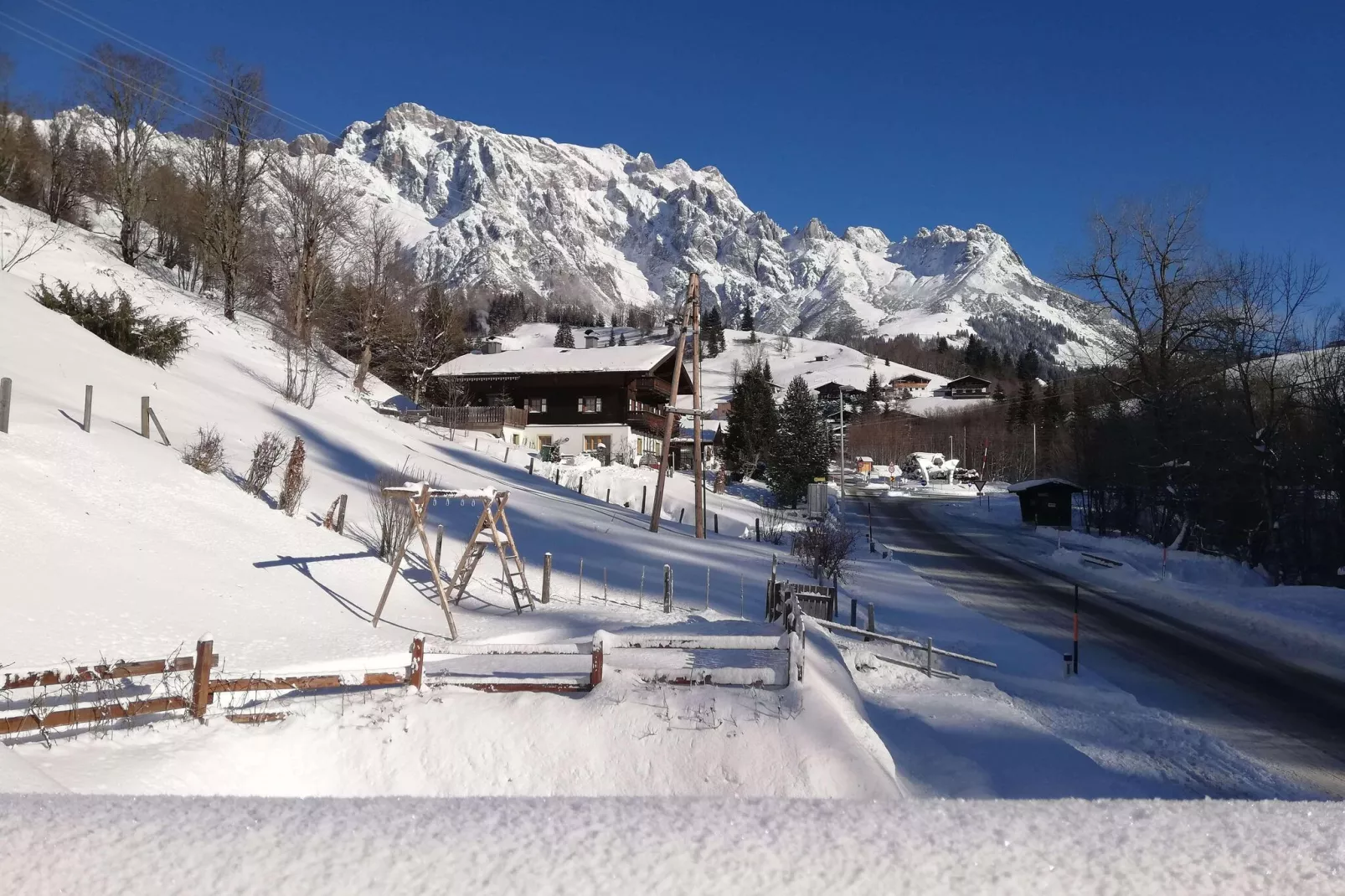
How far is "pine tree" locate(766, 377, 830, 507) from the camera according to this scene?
47.7 m

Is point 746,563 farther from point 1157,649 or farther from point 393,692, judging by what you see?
point 393,692

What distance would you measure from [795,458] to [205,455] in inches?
1394

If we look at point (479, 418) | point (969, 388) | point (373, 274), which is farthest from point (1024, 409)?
point (373, 274)

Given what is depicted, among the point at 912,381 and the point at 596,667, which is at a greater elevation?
the point at 912,381

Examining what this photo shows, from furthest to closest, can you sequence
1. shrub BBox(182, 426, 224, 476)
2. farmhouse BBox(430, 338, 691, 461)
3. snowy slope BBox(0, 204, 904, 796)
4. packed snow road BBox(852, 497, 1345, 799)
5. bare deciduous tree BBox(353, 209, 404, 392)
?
farmhouse BBox(430, 338, 691, 461)
bare deciduous tree BBox(353, 209, 404, 392)
shrub BBox(182, 426, 224, 476)
packed snow road BBox(852, 497, 1345, 799)
snowy slope BBox(0, 204, 904, 796)

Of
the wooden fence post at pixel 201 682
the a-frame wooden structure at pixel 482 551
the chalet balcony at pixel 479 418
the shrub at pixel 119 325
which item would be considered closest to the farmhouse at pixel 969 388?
the chalet balcony at pixel 479 418

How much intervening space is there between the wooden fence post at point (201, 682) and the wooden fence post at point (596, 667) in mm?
3199

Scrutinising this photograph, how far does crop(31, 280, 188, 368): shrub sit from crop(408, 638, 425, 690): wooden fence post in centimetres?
2169

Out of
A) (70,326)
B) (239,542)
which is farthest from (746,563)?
(70,326)

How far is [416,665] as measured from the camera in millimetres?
7500

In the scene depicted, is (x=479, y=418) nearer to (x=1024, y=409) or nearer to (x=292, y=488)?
(x=292, y=488)

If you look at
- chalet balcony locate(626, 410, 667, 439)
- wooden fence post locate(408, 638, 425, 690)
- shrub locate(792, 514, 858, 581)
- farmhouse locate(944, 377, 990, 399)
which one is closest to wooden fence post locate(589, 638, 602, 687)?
wooden fence post locate(408, 638, 425, 690)

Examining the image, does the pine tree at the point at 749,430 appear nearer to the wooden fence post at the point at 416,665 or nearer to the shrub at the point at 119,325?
the shrub at the point at 119,325

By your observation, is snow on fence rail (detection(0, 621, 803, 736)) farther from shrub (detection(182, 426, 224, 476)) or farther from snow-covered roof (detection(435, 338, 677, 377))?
snow-covered roof (detection(435, 338, 677, 377))
